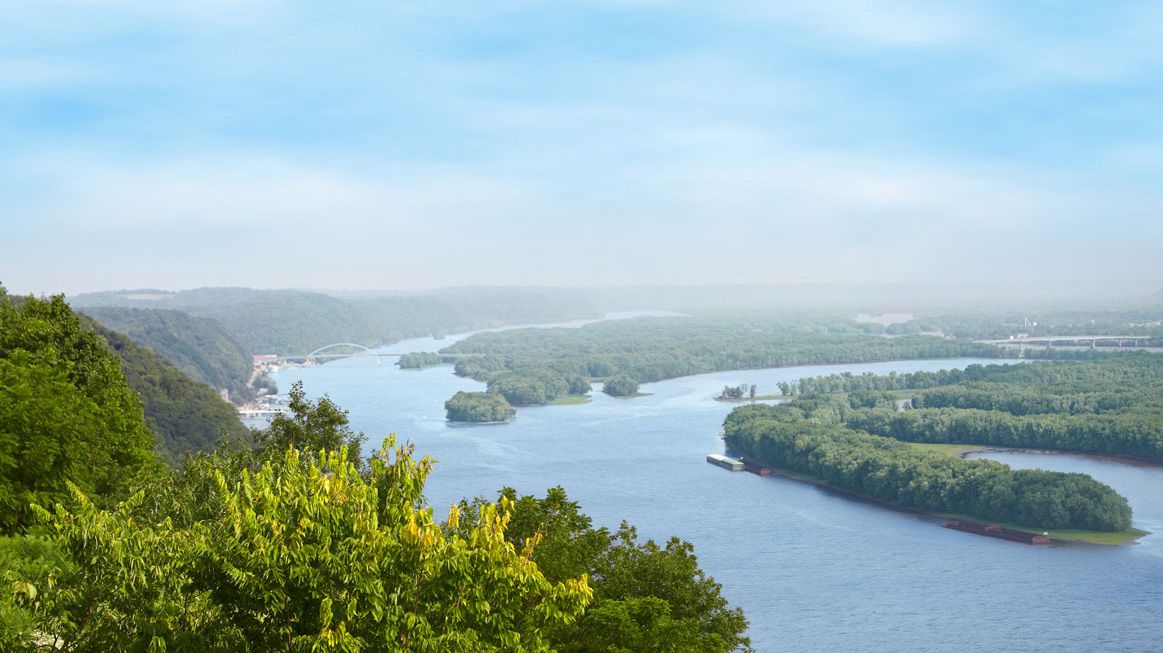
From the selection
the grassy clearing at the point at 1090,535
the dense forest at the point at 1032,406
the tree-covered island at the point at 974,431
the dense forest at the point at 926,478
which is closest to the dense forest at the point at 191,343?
the tree-covered island at the point at 974,431

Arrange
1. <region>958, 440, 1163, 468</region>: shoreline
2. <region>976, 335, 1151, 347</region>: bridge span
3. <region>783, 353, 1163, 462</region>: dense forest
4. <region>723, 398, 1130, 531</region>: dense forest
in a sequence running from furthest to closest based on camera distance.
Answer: <region>976, 335, 1151, 347</region>: bridge span
<region>783, 353, 1163, 462</region>: dense forest
<region>958, 440, 1163, 468</region>: shoreline
<region>723, 398, 1130, 531</region>: dense forest

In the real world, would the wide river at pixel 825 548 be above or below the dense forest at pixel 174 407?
below

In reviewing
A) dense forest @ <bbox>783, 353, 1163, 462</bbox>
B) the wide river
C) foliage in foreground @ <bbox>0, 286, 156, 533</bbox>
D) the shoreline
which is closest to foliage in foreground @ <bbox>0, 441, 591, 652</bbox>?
foliage in foreground @ <bbox>0, 286, 156, 533</bbox>

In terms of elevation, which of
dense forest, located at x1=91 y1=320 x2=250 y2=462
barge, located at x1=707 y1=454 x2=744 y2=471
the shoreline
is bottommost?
barge, located at x1=707 y1=454 x2=744 y2=471

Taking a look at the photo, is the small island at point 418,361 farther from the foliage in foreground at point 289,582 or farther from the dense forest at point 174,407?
the foliage in foreground at point 289,582

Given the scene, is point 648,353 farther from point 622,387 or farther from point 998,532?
point 998,532

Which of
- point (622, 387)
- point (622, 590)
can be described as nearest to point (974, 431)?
point (622, 387)

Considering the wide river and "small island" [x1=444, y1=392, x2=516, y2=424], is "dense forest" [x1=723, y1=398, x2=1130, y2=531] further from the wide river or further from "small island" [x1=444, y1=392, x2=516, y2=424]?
"small island" [x1=444, y1=392, x2=516, y2=424]
